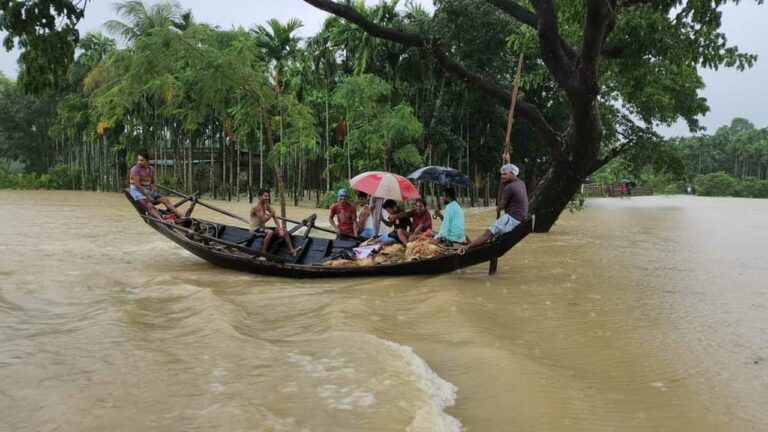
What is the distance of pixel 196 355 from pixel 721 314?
5.39m

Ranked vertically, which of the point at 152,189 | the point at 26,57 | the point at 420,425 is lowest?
the point at 420,425

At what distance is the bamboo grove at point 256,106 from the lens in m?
12.3

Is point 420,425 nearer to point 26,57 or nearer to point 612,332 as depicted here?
point 612,332

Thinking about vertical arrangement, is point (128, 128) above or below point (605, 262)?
above

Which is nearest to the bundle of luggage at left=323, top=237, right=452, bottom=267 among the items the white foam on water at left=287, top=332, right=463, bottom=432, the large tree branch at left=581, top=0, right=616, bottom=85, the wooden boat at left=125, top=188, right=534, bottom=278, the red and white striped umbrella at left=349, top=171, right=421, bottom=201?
the wooden boat at left=125, top=188, right=534, bottom=278

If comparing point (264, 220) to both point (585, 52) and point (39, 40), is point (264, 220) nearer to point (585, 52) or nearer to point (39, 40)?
point (39, 40)

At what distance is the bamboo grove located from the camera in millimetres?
12320

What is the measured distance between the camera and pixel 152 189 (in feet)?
33.0

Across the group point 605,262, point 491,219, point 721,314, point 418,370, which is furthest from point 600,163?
point 418,370

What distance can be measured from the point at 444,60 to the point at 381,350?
8.49 meters

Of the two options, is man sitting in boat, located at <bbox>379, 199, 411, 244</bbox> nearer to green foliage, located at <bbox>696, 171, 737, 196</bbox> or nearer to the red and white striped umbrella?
the red and white striped umbrella

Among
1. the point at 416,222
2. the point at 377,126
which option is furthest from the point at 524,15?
the point at 377,126

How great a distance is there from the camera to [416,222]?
360 inches

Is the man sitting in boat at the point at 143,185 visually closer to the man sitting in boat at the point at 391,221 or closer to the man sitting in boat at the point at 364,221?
the man sitting in boat at the point at 364,221
